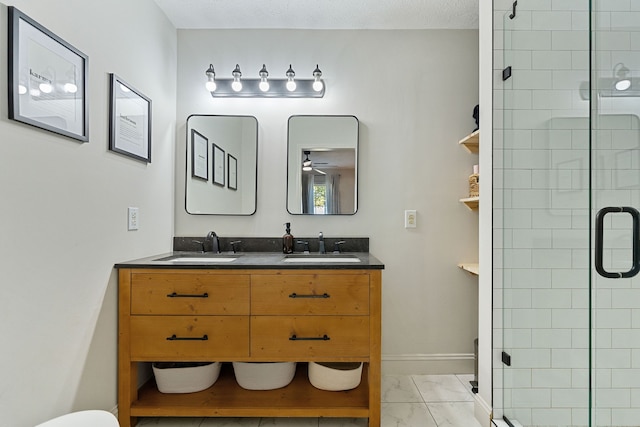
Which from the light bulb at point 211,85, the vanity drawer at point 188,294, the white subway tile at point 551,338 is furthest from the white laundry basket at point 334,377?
the light bulb at point 211,85

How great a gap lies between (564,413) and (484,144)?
1.30 meters

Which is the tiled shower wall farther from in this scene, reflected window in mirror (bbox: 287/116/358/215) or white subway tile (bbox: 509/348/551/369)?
reflected window in mirror (bbox: 287/116/358/215)

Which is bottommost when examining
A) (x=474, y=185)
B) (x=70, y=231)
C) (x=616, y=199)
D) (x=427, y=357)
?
(x=427, y=357)

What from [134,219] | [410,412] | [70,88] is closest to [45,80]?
[70,88]

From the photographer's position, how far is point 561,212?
5.14 ft

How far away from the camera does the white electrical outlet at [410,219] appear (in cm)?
245

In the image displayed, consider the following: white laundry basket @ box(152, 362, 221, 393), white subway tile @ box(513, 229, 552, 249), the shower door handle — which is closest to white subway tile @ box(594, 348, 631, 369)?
the shower door handle

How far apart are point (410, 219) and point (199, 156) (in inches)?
59.8

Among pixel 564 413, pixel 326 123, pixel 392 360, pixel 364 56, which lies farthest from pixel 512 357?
pixel 364 56

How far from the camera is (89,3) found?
1570 mm

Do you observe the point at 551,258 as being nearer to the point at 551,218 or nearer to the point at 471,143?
the point at 551,218

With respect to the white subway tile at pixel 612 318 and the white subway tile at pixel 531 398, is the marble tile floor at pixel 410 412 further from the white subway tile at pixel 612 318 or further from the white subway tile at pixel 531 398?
the white subway tile at pixel 612 318

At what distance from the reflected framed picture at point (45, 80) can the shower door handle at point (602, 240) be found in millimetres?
2115

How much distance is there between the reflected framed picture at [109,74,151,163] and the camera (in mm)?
1732
